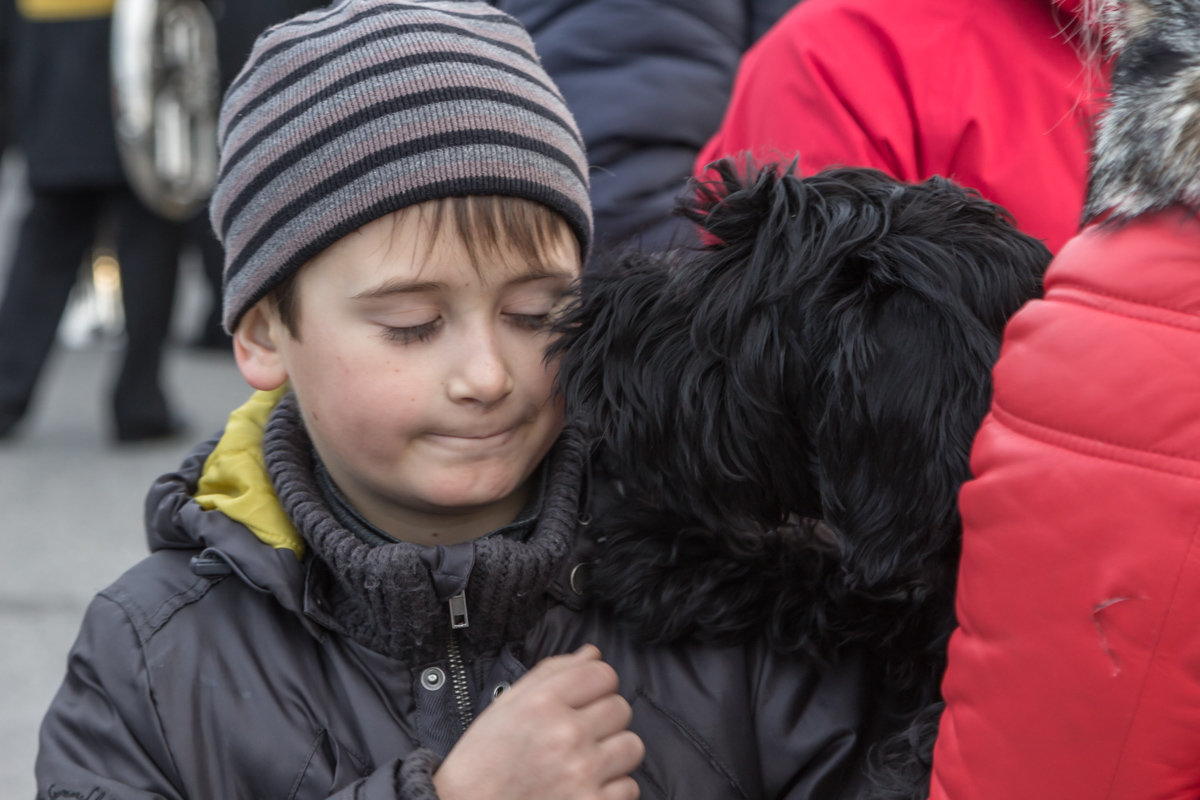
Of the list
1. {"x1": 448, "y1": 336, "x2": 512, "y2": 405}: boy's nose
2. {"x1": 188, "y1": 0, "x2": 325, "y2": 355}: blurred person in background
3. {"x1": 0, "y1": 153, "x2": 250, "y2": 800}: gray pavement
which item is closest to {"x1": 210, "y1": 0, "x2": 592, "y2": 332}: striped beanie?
{"x1": 448, "y1": 336, "x2": 512, "y2": 405}: boy's nose

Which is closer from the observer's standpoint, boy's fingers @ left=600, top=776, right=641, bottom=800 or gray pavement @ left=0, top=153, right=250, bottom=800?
boy's fingers @ left=600, top=776, right=641, bottom=800

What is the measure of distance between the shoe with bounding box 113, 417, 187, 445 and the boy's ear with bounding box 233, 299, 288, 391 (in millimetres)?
3335

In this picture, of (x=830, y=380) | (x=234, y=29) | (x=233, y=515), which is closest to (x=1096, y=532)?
(x=830, y=380)

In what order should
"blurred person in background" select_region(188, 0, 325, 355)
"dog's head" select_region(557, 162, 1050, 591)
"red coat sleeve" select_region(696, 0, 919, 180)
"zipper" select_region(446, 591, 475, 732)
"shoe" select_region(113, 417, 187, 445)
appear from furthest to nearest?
"shoe" select_region(113, 417, 187, 445) → "blurred person in background" select_region(188, 0, 325, 355) → "red coat sleeve" select_region(696, 0, 919, 180) → "zipper" select_region(446, 591, 475, 732) → "dog's head" select_region(557, 162, 1050, 591)

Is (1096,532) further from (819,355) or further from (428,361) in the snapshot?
(428,361)

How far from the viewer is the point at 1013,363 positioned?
3.13ft

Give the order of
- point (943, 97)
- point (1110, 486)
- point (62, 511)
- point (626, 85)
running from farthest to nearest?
point (62, 511) → point (626, 85) → point (943, 97) → point (1110, 486)

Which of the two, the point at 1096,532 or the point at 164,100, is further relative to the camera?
the point at 164,100

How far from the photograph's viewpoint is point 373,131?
137 centimetres

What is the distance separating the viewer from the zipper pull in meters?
1.35

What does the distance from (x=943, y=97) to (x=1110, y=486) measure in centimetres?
69

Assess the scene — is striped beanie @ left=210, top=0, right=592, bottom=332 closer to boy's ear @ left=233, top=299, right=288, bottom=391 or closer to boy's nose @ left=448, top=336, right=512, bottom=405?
boy's ear @ left=233, top=299, right=288, bottom=391

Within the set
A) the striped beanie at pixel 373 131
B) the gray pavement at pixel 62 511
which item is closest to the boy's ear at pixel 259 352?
the striped beanie at pixel 373 131

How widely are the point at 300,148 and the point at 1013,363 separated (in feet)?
2.51
